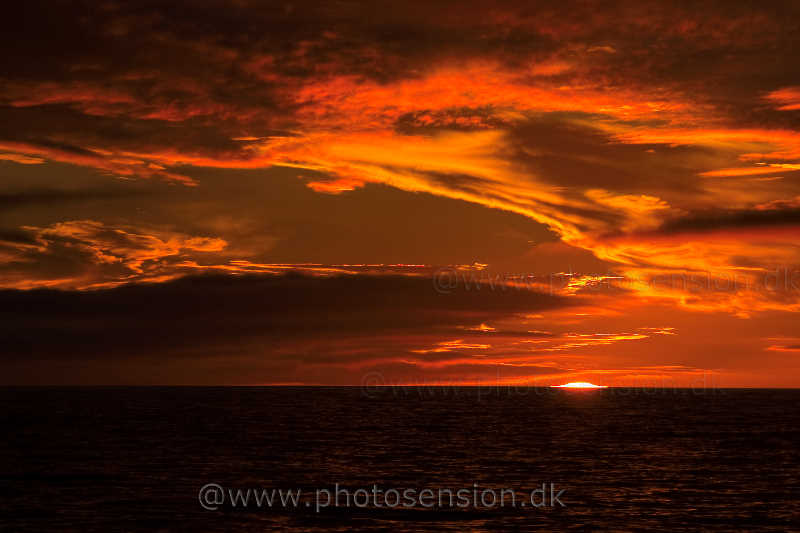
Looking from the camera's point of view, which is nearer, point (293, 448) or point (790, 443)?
point (293, 448)

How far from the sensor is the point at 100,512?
45344 millimetres

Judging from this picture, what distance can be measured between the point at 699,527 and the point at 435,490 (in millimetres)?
16882

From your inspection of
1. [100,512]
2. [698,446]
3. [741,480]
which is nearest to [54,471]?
[100,512]

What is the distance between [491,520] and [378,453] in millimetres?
35283

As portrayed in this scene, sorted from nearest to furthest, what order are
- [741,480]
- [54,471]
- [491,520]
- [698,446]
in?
[491,520]
[741,480]
[54,471]
[698,446]

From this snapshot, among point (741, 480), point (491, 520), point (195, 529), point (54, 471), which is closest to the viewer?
point (195, 529)

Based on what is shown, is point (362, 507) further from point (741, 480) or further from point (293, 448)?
point (293, 448)
